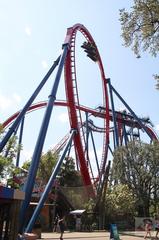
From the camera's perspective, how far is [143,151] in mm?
41812

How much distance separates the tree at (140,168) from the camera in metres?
41.7

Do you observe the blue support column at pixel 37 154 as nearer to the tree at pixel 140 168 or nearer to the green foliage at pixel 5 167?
the green foliage at pixel 5 167

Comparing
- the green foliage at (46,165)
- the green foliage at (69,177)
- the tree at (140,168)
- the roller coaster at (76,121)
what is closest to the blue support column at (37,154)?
the roller coaster at (76,121)

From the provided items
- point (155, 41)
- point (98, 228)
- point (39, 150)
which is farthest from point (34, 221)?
point (98, 228)

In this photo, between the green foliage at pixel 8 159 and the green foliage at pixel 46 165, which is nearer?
the green foliage at pixel 8 159

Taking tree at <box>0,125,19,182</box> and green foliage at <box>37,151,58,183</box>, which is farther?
green foliage at <box>37,151,58,183</box>

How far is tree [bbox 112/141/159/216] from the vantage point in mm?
41688

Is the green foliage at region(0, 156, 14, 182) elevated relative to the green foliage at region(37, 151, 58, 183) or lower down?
lower down

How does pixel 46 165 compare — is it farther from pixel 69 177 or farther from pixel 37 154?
pixel 37 154

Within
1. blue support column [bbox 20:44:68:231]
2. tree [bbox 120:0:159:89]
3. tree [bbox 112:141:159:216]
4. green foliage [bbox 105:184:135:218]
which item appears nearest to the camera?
tree [bbox 120:0:159:89]

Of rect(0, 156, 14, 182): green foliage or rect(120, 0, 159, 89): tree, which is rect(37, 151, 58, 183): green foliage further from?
rect(120, 0, 159, 89): tree

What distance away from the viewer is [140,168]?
1658 inches

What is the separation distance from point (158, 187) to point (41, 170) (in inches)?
529

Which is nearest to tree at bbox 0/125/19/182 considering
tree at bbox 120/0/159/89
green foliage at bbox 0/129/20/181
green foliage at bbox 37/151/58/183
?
green foliage at bbox 0/129/20/181
